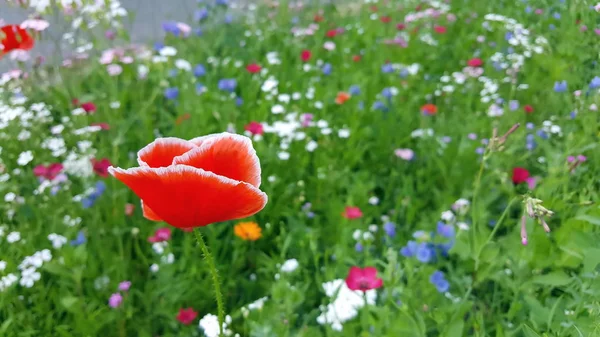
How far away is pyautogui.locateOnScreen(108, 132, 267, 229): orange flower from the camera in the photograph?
760 millimetres

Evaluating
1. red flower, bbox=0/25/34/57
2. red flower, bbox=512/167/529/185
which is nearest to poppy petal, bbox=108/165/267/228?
red flower, bbox=512/167/529/185

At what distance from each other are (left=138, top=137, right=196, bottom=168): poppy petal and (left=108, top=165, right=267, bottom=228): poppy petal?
0.07 m

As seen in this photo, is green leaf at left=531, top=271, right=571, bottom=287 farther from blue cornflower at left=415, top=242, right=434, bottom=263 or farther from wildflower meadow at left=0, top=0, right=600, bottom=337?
blue cornflower at left=415, top=242, right=434, bottom=263

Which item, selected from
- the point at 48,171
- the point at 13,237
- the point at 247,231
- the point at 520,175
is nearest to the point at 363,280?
the point at 247,231

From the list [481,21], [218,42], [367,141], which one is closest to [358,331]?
[367,141]

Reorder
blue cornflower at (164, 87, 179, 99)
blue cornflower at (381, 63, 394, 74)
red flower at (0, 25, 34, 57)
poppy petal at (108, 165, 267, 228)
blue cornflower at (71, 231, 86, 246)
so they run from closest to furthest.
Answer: poppy petal at (108, 165, 267, 228) → blue cornflower at (71, 231, 86, 246) → red flower at (0, 25, 34, 57) → blue cornflower at (164, 87, 179, 99) → blue cornflower at (381, 63, 394, 74)

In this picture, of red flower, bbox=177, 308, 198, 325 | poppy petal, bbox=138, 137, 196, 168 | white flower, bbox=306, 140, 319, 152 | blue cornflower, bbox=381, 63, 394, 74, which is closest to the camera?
poppy petal, bbox=138, 137, 196, 168

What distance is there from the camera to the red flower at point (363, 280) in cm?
142

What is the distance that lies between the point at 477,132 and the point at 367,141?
1.68ft

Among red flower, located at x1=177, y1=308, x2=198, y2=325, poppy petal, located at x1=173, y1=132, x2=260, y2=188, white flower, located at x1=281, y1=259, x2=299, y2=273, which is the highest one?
poppy petal, located at x1=173, y1=132, x2=260, y2=188

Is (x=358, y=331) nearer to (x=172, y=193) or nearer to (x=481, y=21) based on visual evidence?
(x=172, y=193)

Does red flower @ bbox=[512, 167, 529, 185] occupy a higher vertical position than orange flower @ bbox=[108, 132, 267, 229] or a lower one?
lower

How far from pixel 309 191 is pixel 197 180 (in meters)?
1.58

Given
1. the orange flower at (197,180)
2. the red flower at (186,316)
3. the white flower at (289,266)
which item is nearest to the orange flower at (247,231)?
the white flower at (289,266)
